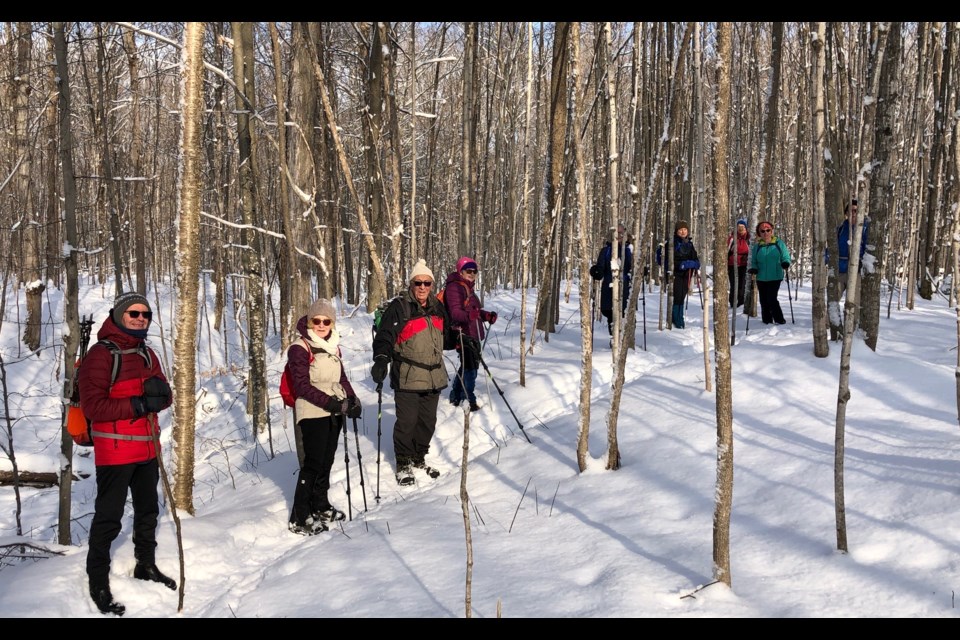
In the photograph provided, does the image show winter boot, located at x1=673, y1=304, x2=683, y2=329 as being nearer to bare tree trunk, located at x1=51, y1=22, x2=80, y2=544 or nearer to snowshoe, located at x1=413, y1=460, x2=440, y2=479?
snowshoe, located at x1=413, y1=460, x2=440, y2=479

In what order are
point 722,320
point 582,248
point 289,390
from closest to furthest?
1. point 722,320
2. point 582,248
3. point 289,390

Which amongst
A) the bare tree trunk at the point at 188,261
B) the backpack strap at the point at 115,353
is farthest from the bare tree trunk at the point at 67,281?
the backpack strap at the point at 115,353

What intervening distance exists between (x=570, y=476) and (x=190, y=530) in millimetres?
2936

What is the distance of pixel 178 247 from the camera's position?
5.09 meters

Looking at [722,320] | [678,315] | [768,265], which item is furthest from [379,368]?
[768,265]

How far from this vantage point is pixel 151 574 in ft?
13.6

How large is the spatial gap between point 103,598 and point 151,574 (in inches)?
13.2

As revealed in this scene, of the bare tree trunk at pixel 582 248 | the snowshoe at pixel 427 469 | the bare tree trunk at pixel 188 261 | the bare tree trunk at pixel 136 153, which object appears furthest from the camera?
the bare tree trunk at pixel 136 153

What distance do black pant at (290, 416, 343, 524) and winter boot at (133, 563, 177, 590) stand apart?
1171 mm

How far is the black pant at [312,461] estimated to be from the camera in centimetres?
517

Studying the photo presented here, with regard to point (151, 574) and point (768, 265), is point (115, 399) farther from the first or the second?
point (768, 265)

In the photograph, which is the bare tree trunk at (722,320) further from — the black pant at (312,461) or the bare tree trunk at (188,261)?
the bare tree trunk at (188,261)

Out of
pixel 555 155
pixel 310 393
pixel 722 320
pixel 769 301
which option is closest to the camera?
pixel 722 320

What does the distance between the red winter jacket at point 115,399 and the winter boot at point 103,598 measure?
2.31 ft
